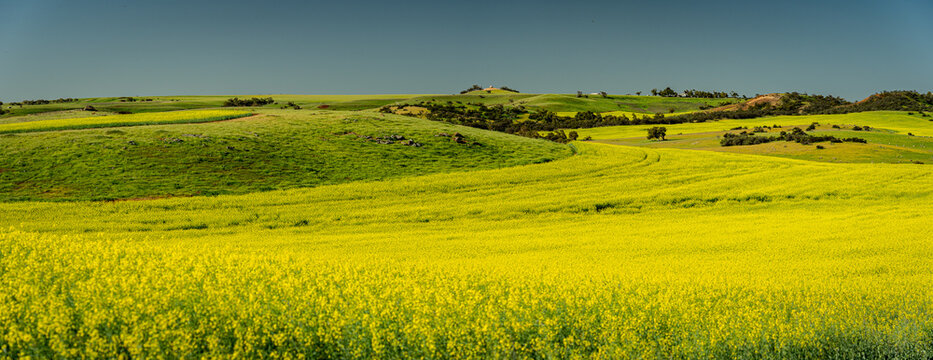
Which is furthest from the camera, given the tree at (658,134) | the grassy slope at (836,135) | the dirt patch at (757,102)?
the dirt patch at (757,102)

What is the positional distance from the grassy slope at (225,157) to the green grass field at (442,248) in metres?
0.23

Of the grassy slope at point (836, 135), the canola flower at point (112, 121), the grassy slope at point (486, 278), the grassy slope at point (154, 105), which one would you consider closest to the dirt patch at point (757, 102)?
the grassy slope at point (836, 135)

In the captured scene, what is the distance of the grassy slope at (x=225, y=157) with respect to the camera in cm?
2920

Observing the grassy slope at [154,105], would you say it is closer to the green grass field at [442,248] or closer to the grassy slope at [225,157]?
the grassy slope at [225,157]

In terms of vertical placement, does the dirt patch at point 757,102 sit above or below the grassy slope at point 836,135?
above

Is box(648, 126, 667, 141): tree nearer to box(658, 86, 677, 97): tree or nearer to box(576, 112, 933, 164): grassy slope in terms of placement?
box(576, 112, 933, 164): grassy slope

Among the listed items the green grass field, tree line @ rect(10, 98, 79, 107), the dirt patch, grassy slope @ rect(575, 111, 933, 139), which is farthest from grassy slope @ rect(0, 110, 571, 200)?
the dirt patch

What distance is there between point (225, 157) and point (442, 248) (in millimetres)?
23855

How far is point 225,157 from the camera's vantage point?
1403 inches

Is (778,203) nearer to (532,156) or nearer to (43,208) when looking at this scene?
(532,156)

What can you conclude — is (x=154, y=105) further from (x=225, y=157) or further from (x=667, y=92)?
(x=667, y=92)

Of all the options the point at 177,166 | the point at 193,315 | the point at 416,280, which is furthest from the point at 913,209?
the point at 177,166

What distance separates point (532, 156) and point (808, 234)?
24931 mm

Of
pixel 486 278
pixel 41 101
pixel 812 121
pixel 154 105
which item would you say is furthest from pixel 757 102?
pixel 41 101
